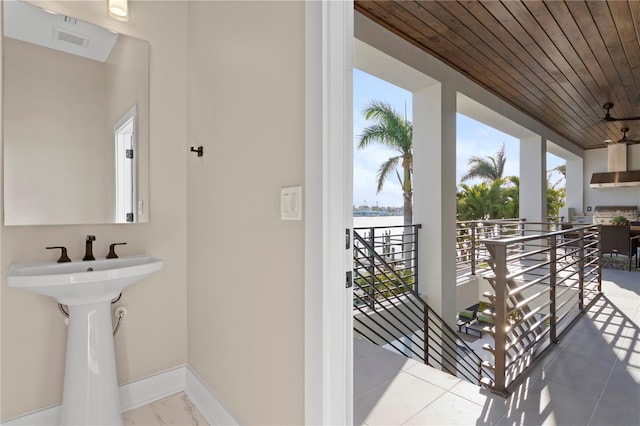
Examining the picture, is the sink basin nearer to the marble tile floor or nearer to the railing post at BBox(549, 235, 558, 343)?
the marble tile floor

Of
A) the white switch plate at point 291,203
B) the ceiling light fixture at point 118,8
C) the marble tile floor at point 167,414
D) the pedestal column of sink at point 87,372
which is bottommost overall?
the marble tile floor at point 167,414

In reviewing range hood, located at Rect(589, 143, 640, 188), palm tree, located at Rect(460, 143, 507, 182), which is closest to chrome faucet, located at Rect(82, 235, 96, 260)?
range hood, located at Rect(589, 143, 640, 188)

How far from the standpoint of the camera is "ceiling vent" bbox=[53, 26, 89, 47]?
161 cm

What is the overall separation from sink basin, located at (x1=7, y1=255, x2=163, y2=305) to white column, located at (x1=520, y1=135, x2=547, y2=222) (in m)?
6.56

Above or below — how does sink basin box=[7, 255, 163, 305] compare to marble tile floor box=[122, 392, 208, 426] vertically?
above

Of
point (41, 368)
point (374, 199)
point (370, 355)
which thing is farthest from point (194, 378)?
point (374, 199)

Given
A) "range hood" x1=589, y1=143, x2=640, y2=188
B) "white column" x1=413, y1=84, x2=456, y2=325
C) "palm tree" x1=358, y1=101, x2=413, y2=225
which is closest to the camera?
"white column" x1=413, y1=84, x2=456, y2=325

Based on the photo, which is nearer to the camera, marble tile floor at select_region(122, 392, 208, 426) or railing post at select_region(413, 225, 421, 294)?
marble tile floor at select_region(122, 392, 208, 426)

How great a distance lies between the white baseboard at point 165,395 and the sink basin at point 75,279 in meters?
0.60

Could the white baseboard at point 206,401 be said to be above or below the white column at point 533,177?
below

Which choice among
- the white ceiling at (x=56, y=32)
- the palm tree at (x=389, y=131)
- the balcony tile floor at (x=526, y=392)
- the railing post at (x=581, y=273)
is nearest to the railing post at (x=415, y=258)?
the balcony tile floor at (x=526, y=392)

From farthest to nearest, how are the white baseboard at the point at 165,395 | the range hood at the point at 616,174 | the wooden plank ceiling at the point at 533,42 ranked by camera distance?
the range hood at the point at 616,174 → the wooden plank ceiling at the point at 533,42 → the white baseboard at the point at 165,395

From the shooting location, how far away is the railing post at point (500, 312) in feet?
6.39

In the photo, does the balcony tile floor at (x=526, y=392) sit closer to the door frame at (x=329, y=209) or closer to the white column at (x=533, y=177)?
the door frame at (x=329, y=209)
